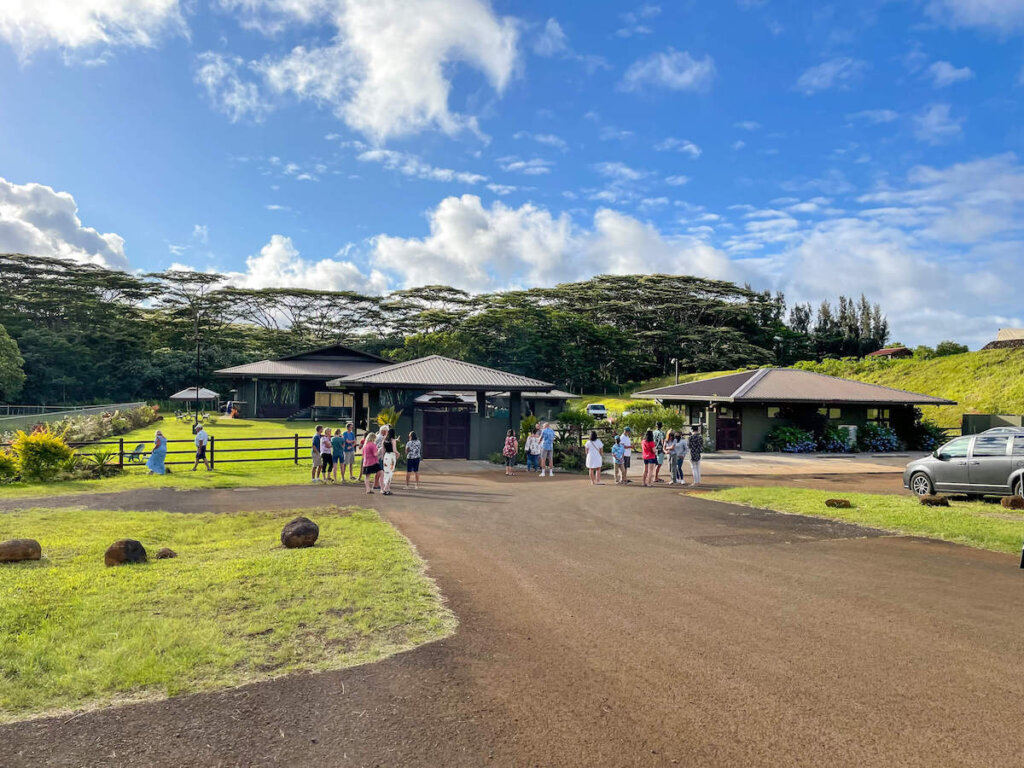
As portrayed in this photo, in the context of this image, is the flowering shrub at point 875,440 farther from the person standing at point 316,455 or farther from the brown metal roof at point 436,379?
the person standing at point 316,455

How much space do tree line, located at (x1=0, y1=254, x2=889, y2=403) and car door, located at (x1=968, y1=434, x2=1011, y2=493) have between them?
Answer: 1904 inches

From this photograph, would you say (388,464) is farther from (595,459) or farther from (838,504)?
(838,504)

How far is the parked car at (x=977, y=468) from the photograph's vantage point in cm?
1365

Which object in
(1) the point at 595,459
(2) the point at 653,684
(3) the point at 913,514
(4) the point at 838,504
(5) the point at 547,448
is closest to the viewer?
(2) the point at 653,684

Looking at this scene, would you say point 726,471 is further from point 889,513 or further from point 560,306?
point 560,306

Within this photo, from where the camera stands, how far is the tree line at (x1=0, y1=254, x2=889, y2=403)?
56.5 m

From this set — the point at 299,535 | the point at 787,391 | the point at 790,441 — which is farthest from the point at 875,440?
the point at 299,535

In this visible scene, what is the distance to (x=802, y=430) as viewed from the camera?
31.1m

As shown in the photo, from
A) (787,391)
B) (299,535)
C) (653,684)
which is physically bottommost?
(653,684)

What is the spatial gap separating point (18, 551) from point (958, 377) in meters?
50.0

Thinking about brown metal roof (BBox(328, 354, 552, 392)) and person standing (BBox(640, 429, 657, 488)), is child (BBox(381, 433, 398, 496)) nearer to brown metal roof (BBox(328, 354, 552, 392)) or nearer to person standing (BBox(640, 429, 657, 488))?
person standing (BBox(640, 429, 657, 488))

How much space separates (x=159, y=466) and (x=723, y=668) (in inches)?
720

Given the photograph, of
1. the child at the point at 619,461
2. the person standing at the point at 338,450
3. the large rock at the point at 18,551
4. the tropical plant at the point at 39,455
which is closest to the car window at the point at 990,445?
the child at the point at 619,461

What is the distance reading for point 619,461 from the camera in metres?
18.6
